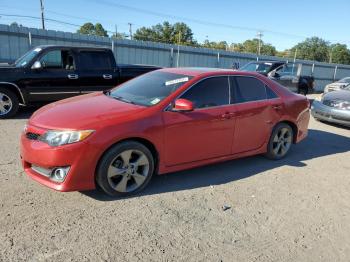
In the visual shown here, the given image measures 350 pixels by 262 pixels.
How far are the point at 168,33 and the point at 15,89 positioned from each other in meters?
79.4

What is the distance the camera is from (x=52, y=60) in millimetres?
8797

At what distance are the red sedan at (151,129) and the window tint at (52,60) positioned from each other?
13.3ft

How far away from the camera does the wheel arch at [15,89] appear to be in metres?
8.26

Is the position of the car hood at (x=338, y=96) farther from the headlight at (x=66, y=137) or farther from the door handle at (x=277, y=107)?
the headlight at (x=66, y=137)

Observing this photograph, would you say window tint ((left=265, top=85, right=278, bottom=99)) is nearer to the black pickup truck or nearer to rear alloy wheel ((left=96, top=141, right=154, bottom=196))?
rear alloy wheel ((left=96, top=141, right=154, bottom=196))

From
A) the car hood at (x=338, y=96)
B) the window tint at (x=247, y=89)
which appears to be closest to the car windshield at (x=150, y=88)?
the window tint at (x=247, y=89)

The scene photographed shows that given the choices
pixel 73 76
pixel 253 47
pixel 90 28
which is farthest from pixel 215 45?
pixel 73 76

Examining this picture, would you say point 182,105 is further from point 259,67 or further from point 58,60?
point 259,67

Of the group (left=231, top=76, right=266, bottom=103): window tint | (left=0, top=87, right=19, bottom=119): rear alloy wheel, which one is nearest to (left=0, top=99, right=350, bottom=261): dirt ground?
(left=231, top=76, right=266, bottom=103): window tint

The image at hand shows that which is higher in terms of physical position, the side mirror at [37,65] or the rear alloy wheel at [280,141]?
the side mirror at [37,65]

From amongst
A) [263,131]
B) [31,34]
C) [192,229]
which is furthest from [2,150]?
[31,34]

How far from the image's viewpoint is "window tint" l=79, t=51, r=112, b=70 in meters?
9.23

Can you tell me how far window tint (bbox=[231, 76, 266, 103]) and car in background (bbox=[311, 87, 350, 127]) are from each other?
4.82 m

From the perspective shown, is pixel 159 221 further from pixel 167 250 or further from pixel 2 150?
pixel 2 150
